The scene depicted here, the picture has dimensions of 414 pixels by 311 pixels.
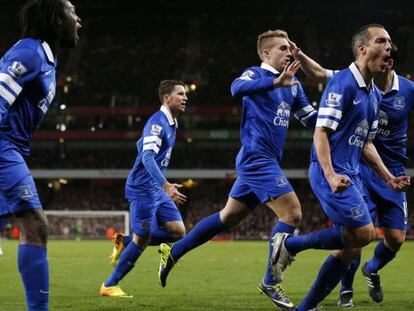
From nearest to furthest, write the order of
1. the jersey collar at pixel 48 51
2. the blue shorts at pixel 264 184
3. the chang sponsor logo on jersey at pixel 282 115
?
the jersey collar at pixel 48 51 → the blue shorts at pixel 264 184 → the chang sponsor logo on jersey at pixel 282 115

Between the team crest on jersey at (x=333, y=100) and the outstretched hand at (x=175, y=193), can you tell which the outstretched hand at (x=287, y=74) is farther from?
the outstretched hand at (x=175, y=193)

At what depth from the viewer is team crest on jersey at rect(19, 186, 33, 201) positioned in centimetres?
466

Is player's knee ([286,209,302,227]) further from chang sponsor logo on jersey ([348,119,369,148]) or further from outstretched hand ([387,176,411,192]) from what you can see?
chang sponsor logo on jersey ([348,119,369,148])

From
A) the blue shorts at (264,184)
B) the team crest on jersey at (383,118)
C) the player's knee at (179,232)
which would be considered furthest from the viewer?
the player's knee at (179,232)

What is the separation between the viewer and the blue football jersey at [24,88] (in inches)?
179

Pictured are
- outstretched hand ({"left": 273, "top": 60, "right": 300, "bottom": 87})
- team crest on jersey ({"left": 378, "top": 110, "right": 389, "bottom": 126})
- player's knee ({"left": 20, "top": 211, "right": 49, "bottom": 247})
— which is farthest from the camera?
team crest on jersey ({"left": 378, "top": 110, "right": 389, "bottom": 126})

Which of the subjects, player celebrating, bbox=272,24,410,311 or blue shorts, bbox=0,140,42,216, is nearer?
blue shorts, bbox=0,140,42,216

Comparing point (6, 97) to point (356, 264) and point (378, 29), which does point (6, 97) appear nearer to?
point (378, 29)

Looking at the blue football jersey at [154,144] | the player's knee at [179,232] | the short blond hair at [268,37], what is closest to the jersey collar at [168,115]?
the blue football jersey at [154,144]

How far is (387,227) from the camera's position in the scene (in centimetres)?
741

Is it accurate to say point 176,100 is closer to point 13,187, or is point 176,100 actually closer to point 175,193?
point 175,193

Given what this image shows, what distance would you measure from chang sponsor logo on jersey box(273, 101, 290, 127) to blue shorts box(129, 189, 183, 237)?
2.08 m

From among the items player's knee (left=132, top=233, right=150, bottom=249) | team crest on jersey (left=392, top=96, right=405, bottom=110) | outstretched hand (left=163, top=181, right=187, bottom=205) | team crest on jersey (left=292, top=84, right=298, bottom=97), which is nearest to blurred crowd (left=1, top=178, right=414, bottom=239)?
player's knee (left=132, top=233, right=150, bottom=249)

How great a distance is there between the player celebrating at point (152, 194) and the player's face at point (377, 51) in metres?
3.05
